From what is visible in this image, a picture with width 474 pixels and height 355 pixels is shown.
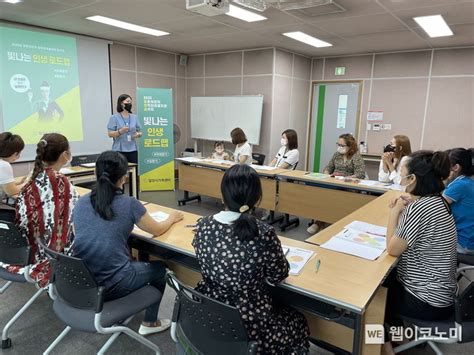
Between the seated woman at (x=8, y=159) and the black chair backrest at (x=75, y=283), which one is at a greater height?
the seated woman at (x=8, y=159)

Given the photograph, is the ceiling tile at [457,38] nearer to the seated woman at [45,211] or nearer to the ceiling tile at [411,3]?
the ceiling tile at [411,3]

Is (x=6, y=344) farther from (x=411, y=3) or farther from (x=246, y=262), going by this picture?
(x=411, y=3)

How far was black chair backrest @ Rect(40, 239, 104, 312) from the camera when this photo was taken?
1.54 m

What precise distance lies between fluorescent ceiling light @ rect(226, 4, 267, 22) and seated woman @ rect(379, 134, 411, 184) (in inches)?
86.1

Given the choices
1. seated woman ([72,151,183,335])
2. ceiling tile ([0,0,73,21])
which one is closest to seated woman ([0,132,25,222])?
seated woman ([72,151,183,335])

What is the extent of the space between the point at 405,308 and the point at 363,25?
3.76 m

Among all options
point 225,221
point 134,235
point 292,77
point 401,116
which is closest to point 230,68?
point 292,77

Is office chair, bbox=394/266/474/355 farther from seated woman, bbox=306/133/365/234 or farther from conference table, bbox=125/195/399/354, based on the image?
seated woman, bbox=306/133/365/234

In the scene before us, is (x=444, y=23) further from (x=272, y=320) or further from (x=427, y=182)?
(x=272, y=320)

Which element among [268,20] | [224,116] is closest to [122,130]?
[224,116]

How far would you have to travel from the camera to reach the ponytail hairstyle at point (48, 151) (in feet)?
7.14

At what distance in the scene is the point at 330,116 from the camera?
23.2ft

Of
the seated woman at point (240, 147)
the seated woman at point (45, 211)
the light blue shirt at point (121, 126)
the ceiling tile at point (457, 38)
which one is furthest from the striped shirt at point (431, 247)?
the light blue shirt at point (121, 126)

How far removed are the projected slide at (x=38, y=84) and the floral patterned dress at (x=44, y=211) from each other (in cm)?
354
